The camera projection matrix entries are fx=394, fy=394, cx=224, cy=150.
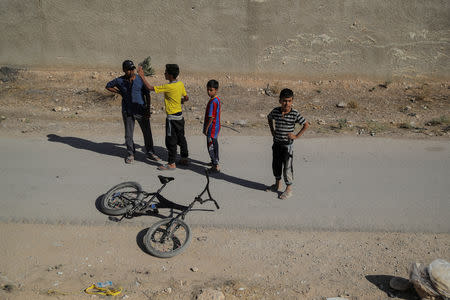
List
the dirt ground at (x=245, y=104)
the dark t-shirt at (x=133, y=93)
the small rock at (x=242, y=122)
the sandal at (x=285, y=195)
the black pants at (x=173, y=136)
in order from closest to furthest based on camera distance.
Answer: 1. the sandal at (x=285, y=195)
2. the black pants at (x=173, y=136)
3. the dark t-shirt at (x=133, y=93)
4. the dirt ground at (x=245, y=104)
5. the small rock at (x=242, y=122)

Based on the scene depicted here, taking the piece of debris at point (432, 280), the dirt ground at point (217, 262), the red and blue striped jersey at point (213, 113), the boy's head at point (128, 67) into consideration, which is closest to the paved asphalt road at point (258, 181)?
the dirt ground at point (217, 262)

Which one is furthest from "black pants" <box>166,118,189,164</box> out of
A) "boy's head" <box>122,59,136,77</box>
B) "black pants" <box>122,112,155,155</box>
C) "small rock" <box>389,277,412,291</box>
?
"small rock" <box>389,277,412,291</box>

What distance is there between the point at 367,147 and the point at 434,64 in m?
6.20

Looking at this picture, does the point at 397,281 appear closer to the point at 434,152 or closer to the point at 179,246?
the point at 179,246

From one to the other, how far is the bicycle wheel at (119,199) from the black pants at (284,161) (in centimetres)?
196

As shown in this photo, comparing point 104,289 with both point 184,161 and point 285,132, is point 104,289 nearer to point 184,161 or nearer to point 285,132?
point 285,132

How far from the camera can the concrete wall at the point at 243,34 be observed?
11617 mm

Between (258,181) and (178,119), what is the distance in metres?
1.64

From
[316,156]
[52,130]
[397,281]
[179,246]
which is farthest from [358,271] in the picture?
[52,130]

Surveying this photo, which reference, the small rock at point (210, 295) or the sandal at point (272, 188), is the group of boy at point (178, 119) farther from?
the small rock at point (210, 295)

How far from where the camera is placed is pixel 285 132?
17.8 feet

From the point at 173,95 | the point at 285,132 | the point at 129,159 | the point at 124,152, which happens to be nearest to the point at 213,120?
the point at 173,95

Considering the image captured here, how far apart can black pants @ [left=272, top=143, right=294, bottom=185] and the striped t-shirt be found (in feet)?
0.35

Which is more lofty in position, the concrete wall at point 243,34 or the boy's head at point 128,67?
the concrete wall at point 243,34
